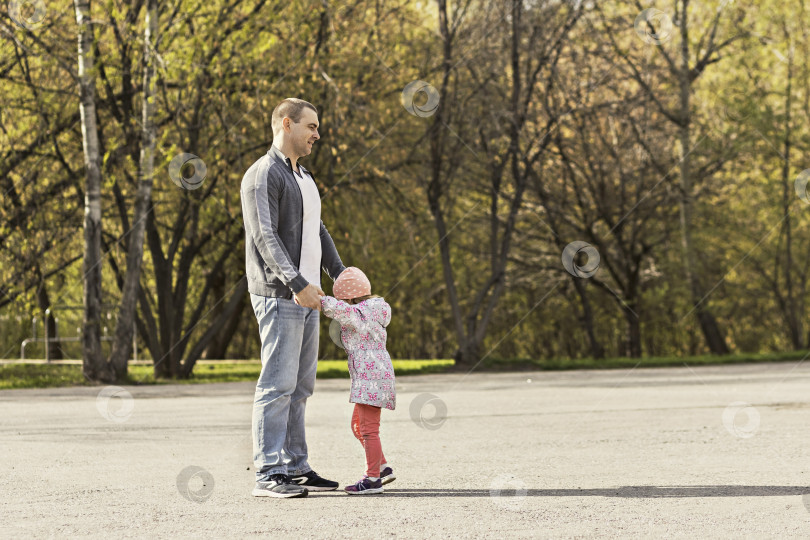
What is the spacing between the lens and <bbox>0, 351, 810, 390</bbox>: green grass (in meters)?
15.5

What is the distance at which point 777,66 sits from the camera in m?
24.9

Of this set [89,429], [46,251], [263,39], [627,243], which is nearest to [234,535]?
[89,429]

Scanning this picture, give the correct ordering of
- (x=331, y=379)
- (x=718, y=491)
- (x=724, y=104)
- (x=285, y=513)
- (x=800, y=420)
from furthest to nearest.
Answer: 1. (x=724, y=104)
2. (x=331, y=379)
3. (x=800, y=420)
4. (x=718, y=491)
5. (x=285, y=513)

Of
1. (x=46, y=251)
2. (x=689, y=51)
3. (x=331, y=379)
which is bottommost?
(x=331, y=379)

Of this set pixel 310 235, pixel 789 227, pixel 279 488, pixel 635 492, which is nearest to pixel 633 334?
pixel 789 227

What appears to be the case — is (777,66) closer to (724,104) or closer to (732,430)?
(724,104)

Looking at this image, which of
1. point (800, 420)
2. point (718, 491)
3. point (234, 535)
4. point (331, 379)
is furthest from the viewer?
point (331, 379)

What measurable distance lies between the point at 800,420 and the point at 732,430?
3.38 ft
